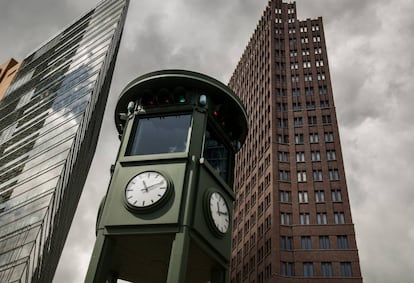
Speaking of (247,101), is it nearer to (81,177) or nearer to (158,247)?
(81,177)

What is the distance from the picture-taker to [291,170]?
261 ft

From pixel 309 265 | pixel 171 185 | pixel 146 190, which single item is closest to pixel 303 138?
pixel 309 265

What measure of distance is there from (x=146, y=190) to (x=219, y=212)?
9.38 feet

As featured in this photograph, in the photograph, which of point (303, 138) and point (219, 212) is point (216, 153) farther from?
point (303, 138)

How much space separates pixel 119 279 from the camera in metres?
15.6

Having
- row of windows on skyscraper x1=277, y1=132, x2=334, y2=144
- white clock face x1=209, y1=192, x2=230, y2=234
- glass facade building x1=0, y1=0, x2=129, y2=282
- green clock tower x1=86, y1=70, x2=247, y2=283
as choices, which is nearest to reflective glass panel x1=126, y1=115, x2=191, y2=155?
green clock tower x1=86, y1=70, x2=247, y2=283

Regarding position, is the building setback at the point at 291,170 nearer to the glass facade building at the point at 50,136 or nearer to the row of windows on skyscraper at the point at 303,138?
the row of windows on skyscraper at the point at 303,138

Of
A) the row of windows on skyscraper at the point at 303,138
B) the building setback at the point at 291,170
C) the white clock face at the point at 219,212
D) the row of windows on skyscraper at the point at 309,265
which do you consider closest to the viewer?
the white clock face at the point at 219,212

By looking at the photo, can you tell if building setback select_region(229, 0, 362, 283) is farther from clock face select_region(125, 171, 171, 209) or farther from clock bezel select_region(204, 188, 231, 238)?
clock face select_region(125, 171, 171, 209)

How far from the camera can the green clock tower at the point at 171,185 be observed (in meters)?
13.5

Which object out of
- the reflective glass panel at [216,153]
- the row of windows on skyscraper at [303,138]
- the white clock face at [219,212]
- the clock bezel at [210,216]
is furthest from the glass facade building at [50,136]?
the clock bezel at [210,216]

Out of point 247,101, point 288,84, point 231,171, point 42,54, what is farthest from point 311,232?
point 42,54

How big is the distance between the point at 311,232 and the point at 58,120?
4539 cm

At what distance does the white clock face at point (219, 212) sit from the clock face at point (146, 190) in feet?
6.07
